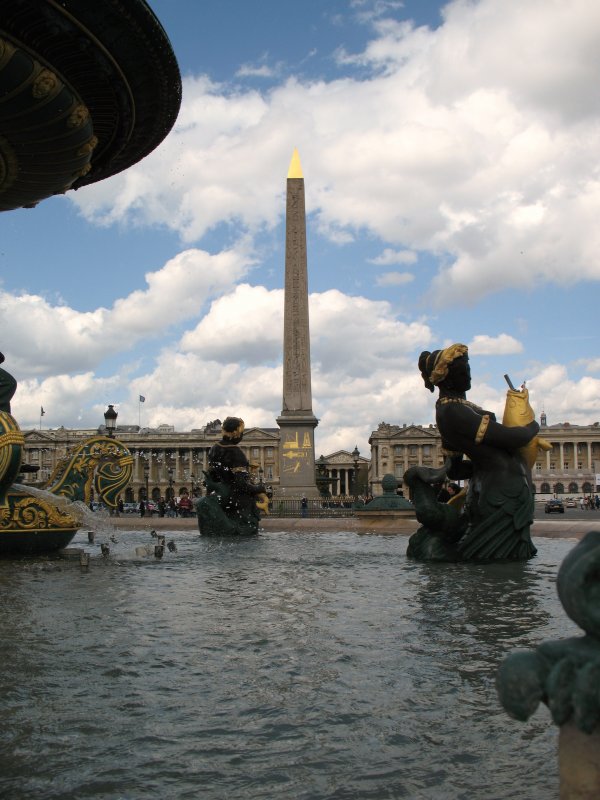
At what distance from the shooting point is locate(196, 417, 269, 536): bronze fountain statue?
13859 mm

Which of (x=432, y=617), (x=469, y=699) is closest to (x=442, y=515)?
(x=432, y=617)

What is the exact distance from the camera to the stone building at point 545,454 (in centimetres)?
11999

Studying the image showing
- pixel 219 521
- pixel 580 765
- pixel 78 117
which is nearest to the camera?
pixel 580 765

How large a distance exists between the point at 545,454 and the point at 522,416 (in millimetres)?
126352

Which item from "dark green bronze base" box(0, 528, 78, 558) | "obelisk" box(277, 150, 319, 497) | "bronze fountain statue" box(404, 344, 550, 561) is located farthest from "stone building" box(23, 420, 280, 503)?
"bronze fountain statue" box(404, 344, 550, 561)

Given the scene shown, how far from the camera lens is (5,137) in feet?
23.4

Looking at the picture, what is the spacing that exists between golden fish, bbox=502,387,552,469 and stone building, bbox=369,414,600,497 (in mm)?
111498

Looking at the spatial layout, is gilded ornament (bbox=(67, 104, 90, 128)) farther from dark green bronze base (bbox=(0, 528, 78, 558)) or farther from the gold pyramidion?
the gold pyramidion

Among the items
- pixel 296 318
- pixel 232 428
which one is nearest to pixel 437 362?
pixel 232 428

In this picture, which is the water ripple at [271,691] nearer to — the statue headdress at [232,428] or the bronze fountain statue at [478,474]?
the bronze fountain statue at [478,474]

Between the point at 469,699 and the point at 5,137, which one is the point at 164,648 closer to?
the point at 469,699

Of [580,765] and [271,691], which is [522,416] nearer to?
[271,691]

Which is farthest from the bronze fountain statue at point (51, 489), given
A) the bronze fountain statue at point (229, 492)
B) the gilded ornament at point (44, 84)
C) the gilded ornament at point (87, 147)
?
the gilded ornament at point (44, 84)

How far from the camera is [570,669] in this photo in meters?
1.79
